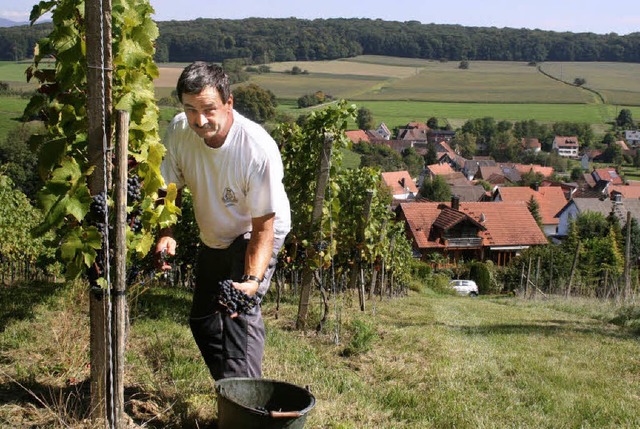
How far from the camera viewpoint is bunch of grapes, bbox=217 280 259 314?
10.0ft

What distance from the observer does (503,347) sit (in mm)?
7953

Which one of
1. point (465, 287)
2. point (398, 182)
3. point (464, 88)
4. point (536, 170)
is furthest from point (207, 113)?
point (464, 88)

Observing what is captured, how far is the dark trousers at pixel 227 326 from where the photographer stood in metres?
3.51

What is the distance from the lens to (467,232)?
43.7m

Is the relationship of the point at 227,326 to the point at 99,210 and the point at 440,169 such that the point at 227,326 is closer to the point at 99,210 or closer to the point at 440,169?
the point at 99,210

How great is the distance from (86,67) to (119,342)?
121 cm

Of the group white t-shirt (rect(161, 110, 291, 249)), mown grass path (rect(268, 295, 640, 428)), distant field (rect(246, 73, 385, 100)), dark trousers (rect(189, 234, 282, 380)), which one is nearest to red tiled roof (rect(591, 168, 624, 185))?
distant field (rect(246, 73, 385, 100))

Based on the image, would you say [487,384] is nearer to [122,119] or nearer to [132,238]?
[132,238]

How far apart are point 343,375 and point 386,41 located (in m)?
141

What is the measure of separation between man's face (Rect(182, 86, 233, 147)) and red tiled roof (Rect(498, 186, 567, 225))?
193ft

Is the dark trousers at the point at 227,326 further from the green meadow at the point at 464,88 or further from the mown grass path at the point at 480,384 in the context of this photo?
the green meadow at the point at 464,88

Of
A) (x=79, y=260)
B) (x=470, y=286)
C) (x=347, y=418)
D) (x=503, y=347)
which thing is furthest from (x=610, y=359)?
(x=470, y=286)

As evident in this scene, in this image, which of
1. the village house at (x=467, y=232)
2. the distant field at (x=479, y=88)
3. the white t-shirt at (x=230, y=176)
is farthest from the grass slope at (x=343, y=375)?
the distant field at (x=479, y=88)

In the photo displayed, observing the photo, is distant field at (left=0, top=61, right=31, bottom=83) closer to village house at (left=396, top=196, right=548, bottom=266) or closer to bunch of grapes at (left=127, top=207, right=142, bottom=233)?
village house at (left=396, top=196, right=548, bottom=266)
